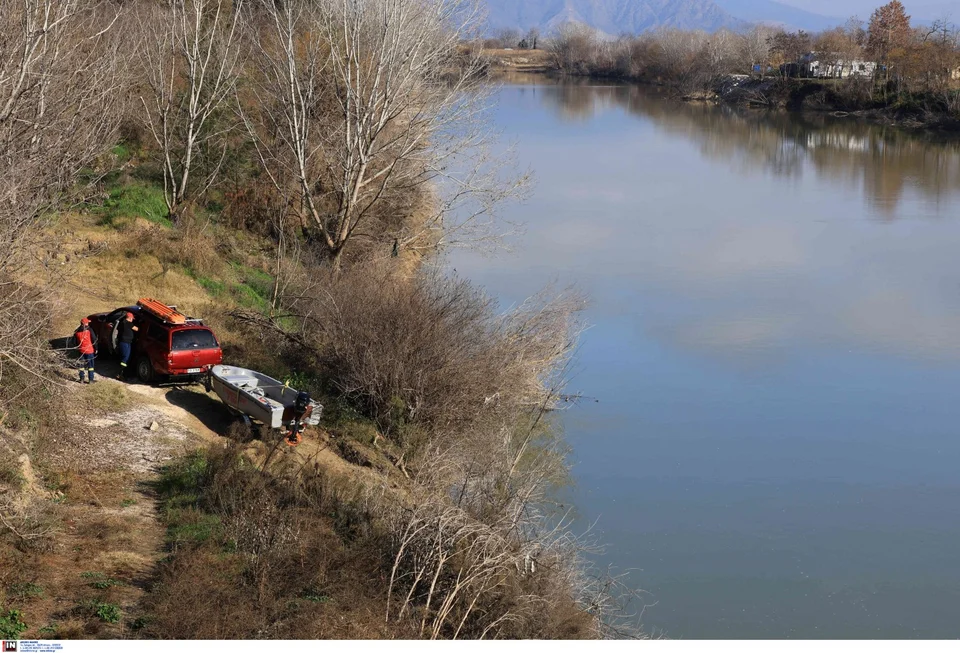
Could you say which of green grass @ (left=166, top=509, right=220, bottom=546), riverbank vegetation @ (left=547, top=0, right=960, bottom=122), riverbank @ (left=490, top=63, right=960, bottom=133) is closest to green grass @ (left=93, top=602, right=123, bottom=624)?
green grass @ (left=166, top=509, right=220, bottom=546)

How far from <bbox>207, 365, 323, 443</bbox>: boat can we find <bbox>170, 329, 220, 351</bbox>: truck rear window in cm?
53

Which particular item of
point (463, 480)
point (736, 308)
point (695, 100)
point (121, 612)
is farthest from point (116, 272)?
point (695, 100)

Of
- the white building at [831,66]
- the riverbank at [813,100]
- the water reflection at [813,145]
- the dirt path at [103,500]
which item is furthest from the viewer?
the white building at [831,66]

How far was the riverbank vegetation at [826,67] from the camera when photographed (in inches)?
2746

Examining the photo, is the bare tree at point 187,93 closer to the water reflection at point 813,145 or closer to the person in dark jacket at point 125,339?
the person in dark jacket at point 125,339

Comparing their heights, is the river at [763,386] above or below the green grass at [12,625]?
below

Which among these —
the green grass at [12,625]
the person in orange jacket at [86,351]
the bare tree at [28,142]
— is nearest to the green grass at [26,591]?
the green grass at [12,625]

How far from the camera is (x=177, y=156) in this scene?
31.5 metres

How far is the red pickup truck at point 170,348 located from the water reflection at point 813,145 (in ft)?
96.7

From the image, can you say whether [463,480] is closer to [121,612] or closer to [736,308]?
[121,612]

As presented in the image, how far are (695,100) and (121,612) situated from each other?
79.9 m

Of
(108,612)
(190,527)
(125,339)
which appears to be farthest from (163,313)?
(108,612)

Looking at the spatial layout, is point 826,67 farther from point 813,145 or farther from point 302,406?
point 302,406

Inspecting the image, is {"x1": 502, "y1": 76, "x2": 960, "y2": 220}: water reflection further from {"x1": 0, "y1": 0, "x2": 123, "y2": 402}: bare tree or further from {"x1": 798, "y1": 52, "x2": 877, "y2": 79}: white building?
{"x1": 0, "y1": 0, "x2": 123, "y2": 402}: bare tree
